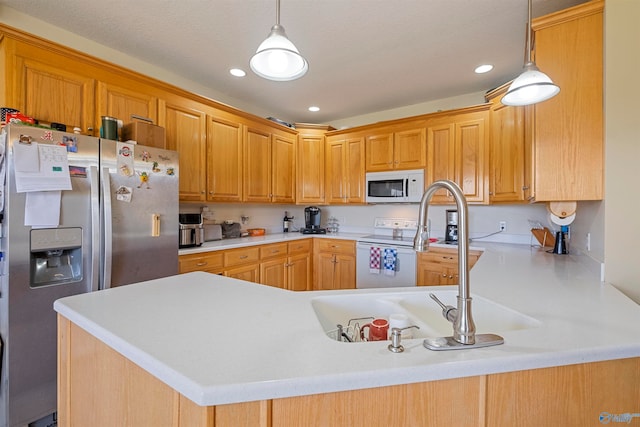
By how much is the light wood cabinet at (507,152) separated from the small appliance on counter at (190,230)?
9.30 feet

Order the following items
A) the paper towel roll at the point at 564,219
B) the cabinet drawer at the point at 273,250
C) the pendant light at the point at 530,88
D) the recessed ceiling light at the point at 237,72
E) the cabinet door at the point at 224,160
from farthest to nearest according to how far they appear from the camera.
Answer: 1. the cabinet drawer at the point at 273,250
2. the cabinet door at the point at 224,160
3. the recessed ceiling light at the point at 237,72
4. the paper towel roll at the point at 564,219
5. the pendant light at the point at 530,88

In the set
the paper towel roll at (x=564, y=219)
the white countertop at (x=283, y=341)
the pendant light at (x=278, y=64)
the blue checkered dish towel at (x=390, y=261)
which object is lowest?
the blue checkered dish towel at (x=390, y=261)

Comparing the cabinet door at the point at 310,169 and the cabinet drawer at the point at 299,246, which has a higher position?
the cabinet door at the point at 310,169

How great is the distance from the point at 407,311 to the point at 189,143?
243 centimetres

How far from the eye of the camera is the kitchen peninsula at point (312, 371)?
570 mm

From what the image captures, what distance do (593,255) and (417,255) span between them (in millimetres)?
1432

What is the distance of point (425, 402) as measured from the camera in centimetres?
62

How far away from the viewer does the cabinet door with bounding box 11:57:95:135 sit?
5.67 ft

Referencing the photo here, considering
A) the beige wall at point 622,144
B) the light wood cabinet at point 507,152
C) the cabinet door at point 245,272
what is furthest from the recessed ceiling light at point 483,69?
the cabinet door at point 245,272

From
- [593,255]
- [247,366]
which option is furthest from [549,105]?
[247,366]

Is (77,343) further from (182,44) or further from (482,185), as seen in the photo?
(482,185)

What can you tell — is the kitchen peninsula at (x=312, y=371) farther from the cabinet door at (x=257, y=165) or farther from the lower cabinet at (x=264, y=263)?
the cabinet door at (x=257, y=165)

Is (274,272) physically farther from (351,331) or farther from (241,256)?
(351,331)

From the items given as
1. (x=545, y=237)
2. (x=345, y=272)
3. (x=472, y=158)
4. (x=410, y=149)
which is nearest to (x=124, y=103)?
(x=345, y=272)
